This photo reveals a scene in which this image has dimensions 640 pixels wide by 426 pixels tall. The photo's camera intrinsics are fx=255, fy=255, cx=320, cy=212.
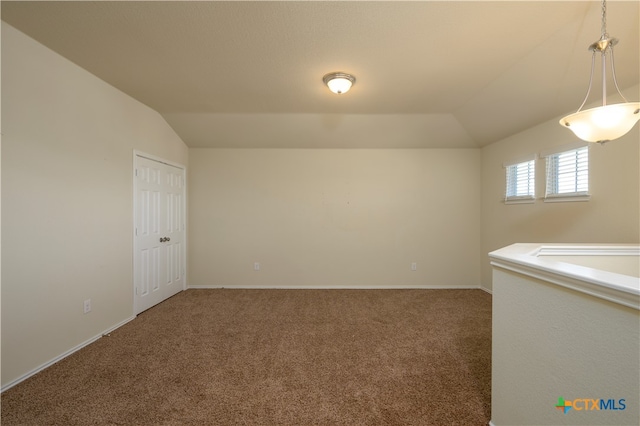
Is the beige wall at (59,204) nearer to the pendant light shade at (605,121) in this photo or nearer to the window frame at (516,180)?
the pendant light shade at (605,121)

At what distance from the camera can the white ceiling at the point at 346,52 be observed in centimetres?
169

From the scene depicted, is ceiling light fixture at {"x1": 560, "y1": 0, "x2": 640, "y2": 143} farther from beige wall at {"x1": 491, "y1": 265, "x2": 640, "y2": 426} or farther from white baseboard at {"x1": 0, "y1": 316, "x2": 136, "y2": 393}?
white baseboard at {"x1": 0, "y1": 316, "x2": 136, "y2": 393}

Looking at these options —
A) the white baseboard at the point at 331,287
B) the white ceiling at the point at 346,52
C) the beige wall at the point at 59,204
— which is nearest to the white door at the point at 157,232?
the beige wall at the point at 59,204

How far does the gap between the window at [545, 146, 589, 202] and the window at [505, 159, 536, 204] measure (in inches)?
8.3

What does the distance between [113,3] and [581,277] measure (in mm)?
2860

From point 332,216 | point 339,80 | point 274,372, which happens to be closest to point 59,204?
point 274,372

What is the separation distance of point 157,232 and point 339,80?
117 inches

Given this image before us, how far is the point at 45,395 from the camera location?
5.71 feet

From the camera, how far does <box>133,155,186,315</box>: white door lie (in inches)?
121

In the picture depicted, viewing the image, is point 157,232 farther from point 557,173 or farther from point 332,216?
point 557,173

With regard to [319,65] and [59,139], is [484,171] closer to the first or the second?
[319,65]

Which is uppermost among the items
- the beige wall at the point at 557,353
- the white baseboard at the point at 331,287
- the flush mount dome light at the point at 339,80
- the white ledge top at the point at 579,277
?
the flush mount dome light at the point at 339,80

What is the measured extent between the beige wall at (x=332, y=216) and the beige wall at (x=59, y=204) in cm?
134

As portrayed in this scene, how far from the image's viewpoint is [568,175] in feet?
8.97
